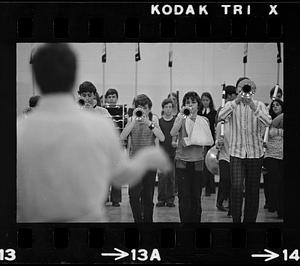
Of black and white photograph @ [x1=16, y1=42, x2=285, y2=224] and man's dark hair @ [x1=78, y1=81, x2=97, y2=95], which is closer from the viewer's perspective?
black and white photograph @ [x1=16, y1=42, x2=285, y2=224]

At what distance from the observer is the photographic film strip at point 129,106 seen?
136 inches

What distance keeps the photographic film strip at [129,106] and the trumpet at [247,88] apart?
143 mm

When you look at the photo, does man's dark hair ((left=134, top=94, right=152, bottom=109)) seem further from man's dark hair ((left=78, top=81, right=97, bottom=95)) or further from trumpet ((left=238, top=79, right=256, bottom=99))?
trumpet ((left=238, top=79, right=256, bottom=99))

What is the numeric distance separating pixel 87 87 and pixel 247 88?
724 mm

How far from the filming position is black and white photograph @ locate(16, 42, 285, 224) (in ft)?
11.0

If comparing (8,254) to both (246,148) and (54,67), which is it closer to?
(54,67)

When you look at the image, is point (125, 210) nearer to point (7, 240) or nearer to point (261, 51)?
point (7, 240)

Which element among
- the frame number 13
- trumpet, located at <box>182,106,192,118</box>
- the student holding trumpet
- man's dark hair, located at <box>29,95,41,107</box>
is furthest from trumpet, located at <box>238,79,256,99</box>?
the frame number 13

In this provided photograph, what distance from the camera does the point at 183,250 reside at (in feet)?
11.7

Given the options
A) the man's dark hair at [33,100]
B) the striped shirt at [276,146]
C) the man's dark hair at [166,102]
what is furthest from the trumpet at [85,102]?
the striped shirt at [276,146]

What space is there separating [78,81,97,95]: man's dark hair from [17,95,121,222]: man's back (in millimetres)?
112

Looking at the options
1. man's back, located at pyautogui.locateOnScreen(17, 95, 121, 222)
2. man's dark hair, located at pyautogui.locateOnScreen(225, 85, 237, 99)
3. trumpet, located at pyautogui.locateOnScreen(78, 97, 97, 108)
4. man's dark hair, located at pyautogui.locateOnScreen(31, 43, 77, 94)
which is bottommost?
man's back, located at pyautogui.locateOnScreen(17, 95, 121, 222)

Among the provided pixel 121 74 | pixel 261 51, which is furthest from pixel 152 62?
pixel 261 51
